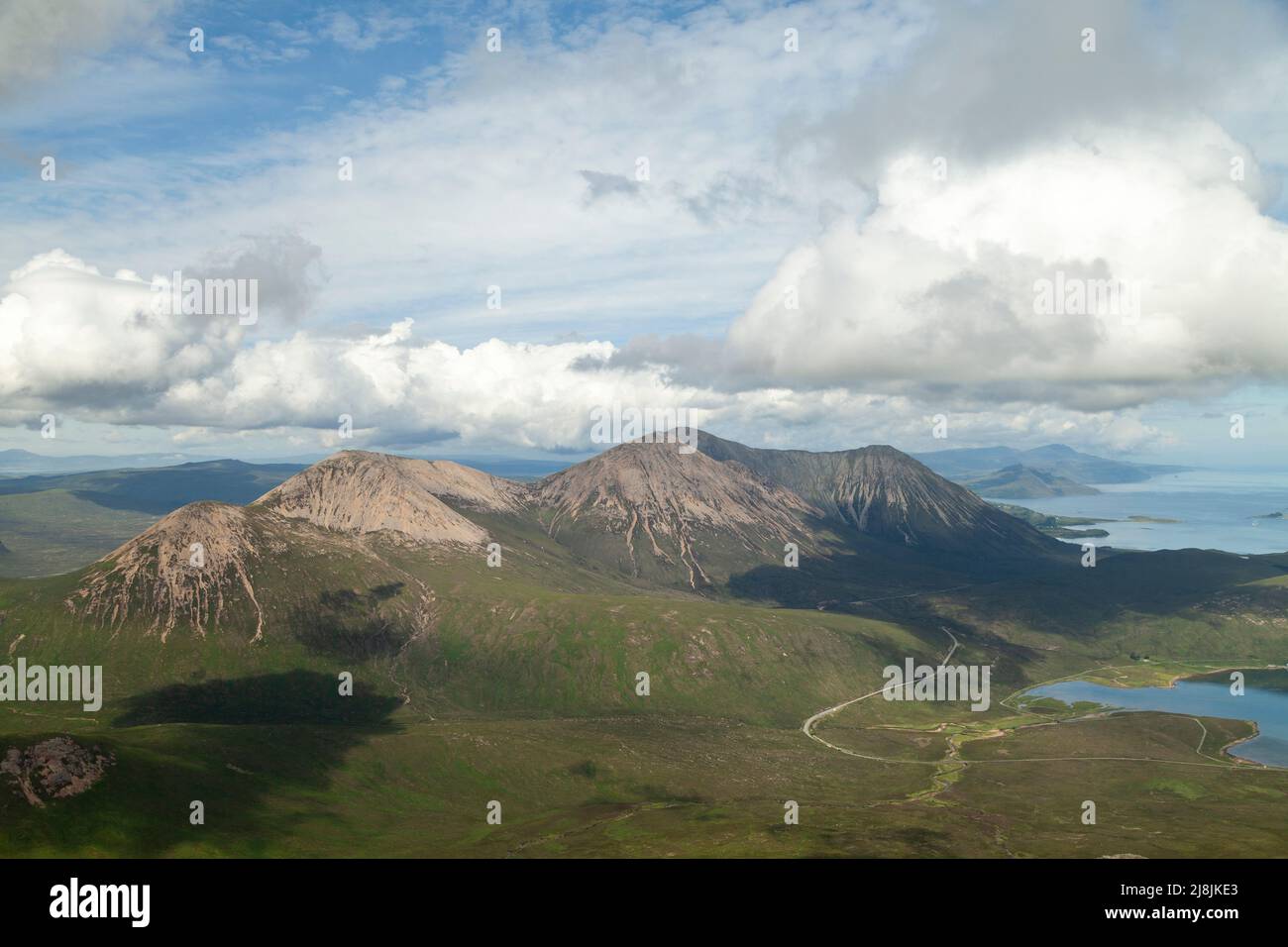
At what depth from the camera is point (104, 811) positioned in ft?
486

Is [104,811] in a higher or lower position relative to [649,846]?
higher

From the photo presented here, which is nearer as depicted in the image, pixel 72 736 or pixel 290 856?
pixel 290 856
